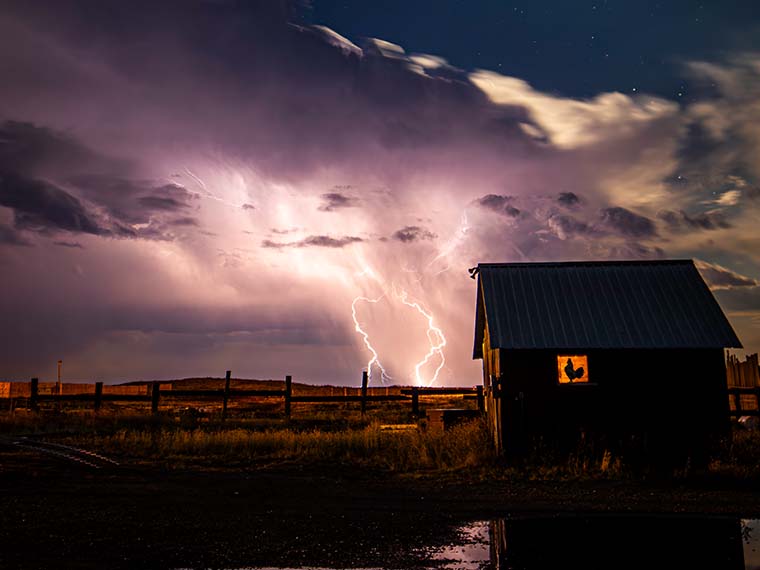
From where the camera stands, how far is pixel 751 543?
814 cm

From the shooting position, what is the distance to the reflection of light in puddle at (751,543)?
7246 mm

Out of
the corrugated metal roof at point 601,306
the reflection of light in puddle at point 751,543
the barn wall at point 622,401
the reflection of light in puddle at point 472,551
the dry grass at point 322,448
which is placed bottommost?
the reflection of light in puddle at point 751,543

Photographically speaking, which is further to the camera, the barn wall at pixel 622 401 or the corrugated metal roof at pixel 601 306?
the corrugated metal roof at pixel 601 306

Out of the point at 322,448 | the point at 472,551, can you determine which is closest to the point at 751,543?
the point at 472,551

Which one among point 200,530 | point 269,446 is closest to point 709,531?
point 200,530

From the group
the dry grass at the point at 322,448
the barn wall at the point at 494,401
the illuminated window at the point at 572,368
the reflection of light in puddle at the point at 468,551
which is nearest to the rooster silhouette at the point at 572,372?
the illuminated window at the point at 572,368

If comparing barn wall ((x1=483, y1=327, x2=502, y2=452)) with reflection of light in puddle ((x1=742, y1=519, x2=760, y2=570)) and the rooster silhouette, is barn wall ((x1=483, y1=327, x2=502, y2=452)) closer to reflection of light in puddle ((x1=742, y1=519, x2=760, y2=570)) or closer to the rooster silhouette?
the rooster silhouette

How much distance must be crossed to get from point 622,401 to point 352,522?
9154 mm

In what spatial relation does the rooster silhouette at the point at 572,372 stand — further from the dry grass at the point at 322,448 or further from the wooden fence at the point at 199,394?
the wooden fence at the point at 199,394

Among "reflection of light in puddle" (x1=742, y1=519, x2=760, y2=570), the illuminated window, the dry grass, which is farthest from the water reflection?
the illuminated window

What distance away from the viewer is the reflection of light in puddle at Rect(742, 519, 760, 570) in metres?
7.25

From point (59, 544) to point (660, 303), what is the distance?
1496 centimetres

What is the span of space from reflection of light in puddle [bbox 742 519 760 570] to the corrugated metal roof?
296 inches

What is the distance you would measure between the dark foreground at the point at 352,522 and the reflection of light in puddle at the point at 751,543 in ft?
0.34
